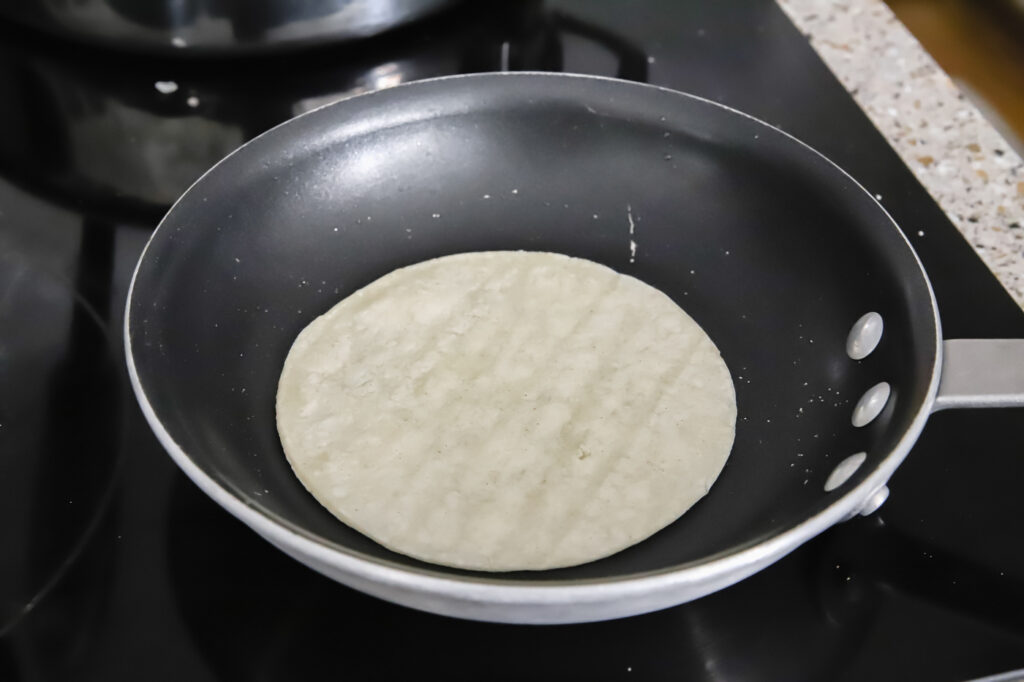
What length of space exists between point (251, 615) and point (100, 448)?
20cm

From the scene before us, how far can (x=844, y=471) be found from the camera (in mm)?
617

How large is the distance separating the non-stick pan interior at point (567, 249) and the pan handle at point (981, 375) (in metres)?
0.02

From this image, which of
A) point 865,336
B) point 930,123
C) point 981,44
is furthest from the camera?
point 981,44

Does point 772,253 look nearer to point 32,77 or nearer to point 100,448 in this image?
point 100,448

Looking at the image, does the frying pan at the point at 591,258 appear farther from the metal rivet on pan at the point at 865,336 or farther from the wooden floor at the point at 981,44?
the wooden floor at the point at 981,44

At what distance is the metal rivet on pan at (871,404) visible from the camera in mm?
640

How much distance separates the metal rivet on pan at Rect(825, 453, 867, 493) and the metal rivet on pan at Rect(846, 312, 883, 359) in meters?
0.10

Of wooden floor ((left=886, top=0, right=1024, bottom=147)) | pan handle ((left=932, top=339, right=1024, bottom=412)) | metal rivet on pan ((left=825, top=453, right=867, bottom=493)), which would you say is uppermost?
pan handle ((left=932, top=339, right=1024, bottom=412))

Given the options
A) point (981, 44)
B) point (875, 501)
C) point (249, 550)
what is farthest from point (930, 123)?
point (981, 44)

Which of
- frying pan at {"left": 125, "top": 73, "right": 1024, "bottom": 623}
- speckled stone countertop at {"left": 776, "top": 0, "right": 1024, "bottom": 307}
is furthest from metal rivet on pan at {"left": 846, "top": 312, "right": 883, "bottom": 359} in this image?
speckled stone countertop at {"left": 776, "top": 0, "right": 1024, "bottom": 307}

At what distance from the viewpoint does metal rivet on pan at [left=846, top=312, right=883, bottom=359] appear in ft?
2.26

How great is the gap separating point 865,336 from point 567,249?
0.97 feet

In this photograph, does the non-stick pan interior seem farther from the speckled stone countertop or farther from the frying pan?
the speckled stone countertop

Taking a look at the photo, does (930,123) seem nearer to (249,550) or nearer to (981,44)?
(249,550)
